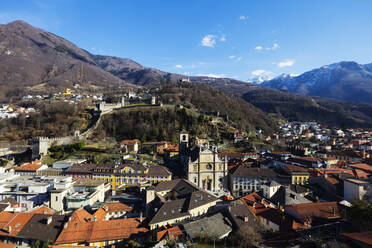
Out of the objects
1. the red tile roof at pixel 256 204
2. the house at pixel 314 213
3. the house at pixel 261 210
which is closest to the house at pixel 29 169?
the red tile roof at pixel 256 204

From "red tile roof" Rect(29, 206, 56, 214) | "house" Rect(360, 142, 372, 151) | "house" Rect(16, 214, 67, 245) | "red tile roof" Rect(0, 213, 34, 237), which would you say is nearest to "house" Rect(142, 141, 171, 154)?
"red tile roof" Rect(29, 206, 56, 214)

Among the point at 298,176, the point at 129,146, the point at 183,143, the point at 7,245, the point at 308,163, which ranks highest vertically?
the point at 183,143

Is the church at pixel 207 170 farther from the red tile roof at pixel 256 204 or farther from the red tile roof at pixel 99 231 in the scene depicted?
the red tile roof at pixel 99 231

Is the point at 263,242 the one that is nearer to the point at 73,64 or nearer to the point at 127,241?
the point at 127,241

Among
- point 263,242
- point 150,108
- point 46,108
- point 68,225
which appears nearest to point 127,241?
point 68,225

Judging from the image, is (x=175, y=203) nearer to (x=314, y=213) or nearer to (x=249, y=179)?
(x=314, y=213)

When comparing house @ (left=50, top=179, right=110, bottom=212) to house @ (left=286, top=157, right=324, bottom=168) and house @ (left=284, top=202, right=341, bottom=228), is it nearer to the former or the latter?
house @ (left=284, top=202, right=341, bottom=228)

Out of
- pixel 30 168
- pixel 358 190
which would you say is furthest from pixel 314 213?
pixel 30 168

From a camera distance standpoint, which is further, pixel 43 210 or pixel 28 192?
pixel 28 192
